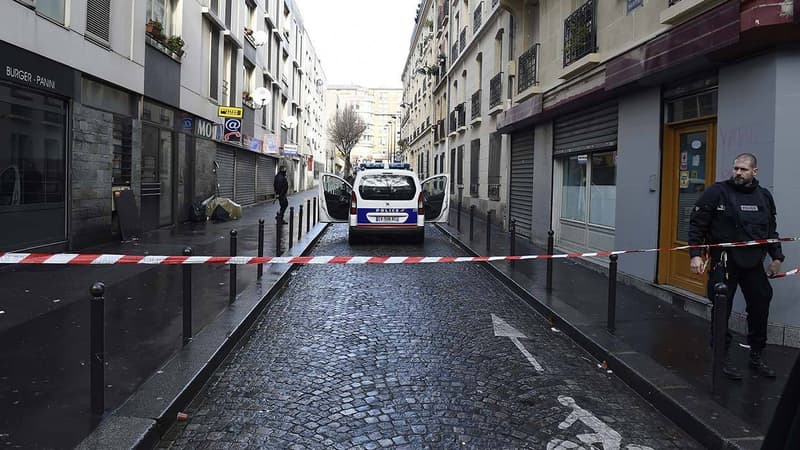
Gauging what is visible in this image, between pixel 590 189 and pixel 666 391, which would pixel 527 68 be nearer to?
pixel 590 189

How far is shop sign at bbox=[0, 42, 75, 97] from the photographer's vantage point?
27.4ft

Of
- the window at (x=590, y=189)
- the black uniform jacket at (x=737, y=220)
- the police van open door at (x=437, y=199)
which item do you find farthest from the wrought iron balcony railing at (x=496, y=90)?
the black uniform jacket at (x=737, y=220)

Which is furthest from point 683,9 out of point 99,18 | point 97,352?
point 99,18

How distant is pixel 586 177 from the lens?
11.2 metres

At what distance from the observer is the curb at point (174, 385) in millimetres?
3376

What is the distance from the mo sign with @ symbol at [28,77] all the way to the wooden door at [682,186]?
9126 millimetres

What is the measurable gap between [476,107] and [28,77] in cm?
1558

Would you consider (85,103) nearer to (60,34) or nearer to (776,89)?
(60,34)

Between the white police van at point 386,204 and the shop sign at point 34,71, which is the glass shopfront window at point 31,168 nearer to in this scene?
the shop sign at point 34,71

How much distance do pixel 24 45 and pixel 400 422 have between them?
8296 millimetres

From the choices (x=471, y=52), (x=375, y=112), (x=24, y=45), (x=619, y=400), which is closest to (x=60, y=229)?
(x=24, y=45)

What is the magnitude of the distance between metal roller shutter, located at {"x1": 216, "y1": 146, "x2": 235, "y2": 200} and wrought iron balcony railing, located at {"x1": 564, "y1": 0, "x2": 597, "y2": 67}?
1339cm

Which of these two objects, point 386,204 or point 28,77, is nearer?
point 28,77

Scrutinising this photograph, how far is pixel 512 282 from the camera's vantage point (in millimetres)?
8828
